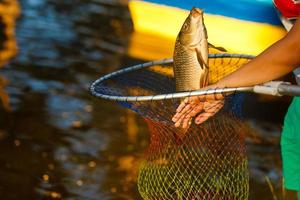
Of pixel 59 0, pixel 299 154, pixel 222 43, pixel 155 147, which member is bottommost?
pixel 59 0

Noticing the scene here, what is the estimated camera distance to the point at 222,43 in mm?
10234

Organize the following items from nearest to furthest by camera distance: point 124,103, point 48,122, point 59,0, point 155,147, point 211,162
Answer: point 124,103 < point 155,147 < point 211,162 < point 48,122 < point 59,0

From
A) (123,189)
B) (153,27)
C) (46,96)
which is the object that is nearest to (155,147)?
(123,189)

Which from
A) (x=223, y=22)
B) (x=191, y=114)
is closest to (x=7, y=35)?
(x=223, y=22)

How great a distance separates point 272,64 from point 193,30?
2.77 ft

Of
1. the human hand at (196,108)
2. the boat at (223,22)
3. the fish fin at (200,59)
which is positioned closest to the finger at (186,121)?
the human hand at (196,108)

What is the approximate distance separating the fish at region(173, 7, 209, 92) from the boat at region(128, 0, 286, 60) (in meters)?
5.84

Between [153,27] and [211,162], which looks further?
[153,27]

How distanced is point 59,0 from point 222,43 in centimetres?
663

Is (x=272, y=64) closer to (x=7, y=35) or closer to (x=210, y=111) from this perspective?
(x=210, y=111)

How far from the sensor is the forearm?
309 cm

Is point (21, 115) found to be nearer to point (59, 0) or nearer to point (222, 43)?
point (222, 43)

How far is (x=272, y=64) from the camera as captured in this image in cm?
320

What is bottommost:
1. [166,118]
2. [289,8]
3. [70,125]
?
[70,125]
